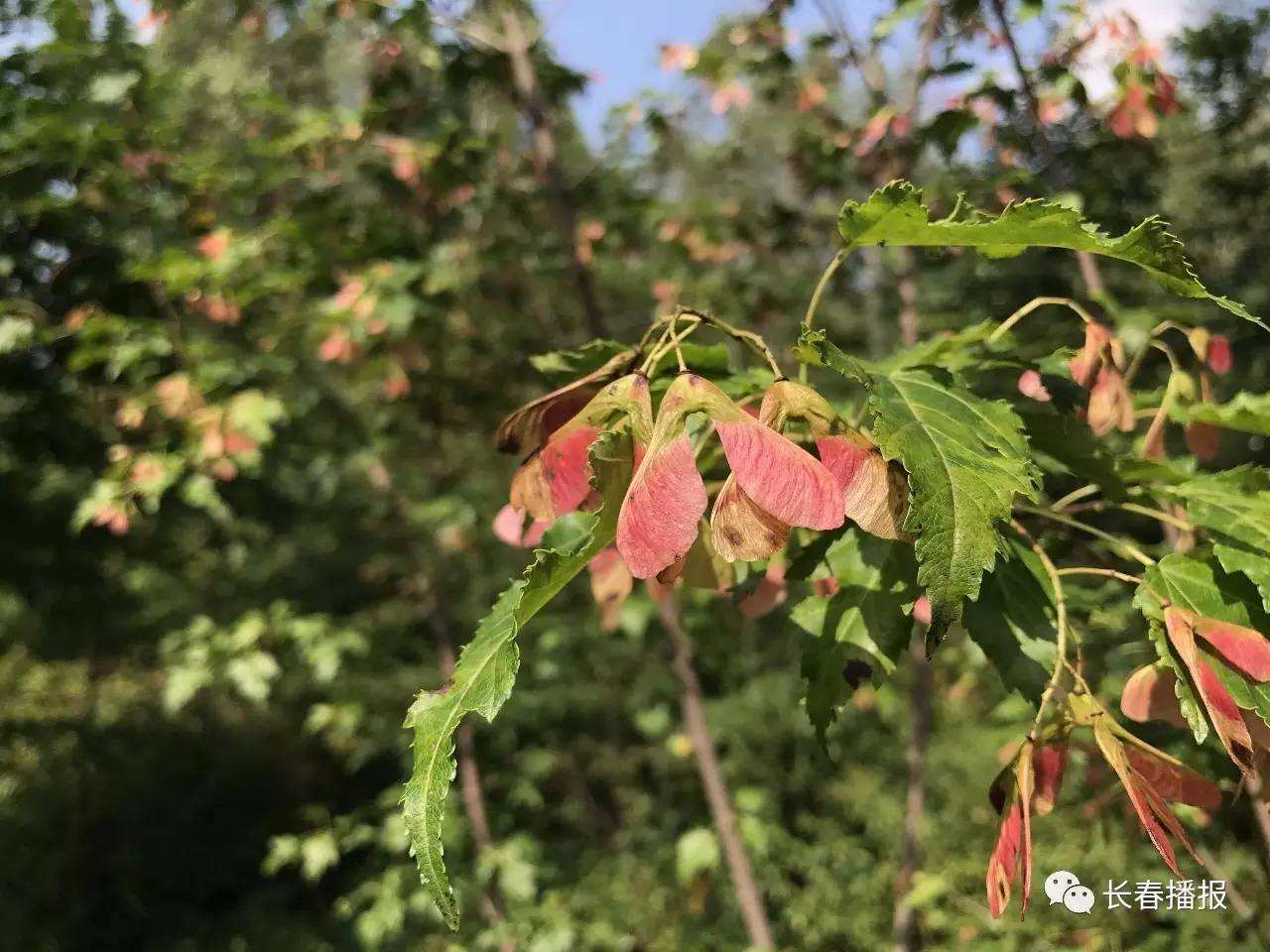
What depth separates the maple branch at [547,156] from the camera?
2412 mm

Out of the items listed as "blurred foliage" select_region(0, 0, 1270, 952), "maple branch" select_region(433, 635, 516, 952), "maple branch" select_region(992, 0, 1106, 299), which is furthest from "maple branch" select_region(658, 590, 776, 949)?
"maple branch" select_region(992, 0, 1106, 299)

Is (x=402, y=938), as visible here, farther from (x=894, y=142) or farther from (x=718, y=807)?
(x=894, y=142)

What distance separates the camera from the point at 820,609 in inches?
31.8

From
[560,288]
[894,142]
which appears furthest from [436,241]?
[894,142]

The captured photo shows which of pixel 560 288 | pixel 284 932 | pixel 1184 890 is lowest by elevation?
pixel 284 932

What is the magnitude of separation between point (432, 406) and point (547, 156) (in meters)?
1.04

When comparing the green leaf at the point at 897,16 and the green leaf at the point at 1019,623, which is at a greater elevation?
the green leaf at the point at 897,16

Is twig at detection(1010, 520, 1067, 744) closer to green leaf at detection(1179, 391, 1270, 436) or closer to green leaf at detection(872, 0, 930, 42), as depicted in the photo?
green leaf at detection(1179, 391, 1270, 436)

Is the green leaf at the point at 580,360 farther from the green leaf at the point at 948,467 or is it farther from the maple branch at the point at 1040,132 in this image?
Result: the maple branch at the point at 1040,132

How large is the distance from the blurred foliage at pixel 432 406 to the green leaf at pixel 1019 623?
171mm

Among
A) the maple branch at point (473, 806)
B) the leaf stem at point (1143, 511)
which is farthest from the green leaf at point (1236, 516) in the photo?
the maple branch at point (473, 806)

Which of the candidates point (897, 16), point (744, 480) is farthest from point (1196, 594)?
point (897, 16)

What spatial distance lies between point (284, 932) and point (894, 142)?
5.80 meters

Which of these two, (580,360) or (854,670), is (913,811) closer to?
(854,670)
